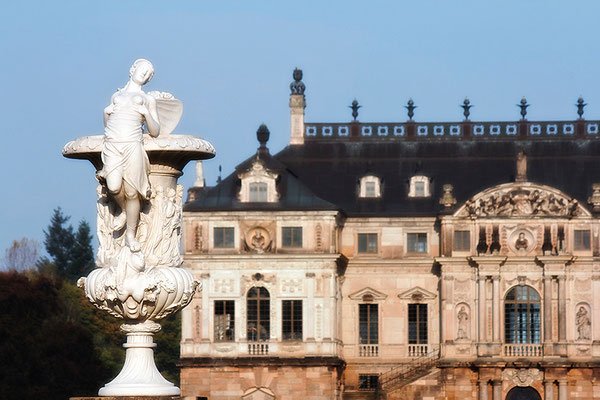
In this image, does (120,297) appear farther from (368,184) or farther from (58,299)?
(58,299)

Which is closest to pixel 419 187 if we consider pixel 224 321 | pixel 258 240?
pixel 258 240

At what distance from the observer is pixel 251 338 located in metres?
→ 66.9

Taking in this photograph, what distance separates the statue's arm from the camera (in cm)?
1491

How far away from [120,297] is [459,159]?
57010mm

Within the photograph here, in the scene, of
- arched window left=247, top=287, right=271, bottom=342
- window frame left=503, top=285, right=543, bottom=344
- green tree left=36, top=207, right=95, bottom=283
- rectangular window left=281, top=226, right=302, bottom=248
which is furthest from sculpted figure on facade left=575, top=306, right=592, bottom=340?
green tree left=36, top=207, right=95, bottom=283

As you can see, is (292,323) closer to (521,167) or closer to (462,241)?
(462,241)

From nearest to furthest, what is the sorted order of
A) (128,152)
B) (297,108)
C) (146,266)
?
(128,152) < (146,266) < (297,108)

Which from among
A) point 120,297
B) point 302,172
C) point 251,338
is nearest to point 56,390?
point 251,338

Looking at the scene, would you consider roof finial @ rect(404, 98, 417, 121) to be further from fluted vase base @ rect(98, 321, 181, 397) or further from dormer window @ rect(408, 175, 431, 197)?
fluted vase base @ rect(98, 321, 181, 397)

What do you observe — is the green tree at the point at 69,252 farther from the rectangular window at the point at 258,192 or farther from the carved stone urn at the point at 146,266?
the carved stone urn at the point at 146,266

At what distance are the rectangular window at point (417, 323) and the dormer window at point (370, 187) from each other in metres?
4.95

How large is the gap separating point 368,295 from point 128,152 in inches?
2149

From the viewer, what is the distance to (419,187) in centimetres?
6969

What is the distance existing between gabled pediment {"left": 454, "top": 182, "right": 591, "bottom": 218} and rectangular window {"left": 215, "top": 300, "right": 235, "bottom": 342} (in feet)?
34.3
